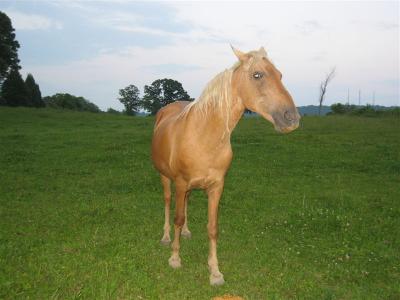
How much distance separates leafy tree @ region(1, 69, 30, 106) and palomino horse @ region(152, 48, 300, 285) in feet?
152

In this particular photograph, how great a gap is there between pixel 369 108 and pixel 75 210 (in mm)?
46769

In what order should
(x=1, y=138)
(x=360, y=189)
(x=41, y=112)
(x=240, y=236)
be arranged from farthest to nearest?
(x=41, y=112) → (x=1, y=138) → (x=360, y=189) → (x=240, y=236)

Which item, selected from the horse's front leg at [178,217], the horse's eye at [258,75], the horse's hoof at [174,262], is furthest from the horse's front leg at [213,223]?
the horse's eye at [258,75]

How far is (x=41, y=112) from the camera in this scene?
35000 millimetres

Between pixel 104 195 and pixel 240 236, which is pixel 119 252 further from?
pixel 104 195

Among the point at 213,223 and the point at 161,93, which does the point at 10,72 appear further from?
the point at 213,223

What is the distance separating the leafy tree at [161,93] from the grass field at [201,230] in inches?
1301

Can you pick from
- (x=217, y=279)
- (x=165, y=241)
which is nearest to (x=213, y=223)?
(x=217, y=279)

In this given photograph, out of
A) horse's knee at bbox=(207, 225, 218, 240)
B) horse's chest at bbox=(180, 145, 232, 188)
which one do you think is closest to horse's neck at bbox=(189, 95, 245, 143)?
horse's chest at bbox=(180, 145, 232, 188)

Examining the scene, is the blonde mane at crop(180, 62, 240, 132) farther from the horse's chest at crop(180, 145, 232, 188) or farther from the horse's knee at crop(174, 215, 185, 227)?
the horse's knee at crop(174, 215, 185, 227)

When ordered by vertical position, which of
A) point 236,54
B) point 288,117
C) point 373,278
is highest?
point 236,54

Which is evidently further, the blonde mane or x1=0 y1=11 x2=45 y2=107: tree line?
x1=0 y1=11 x2=45 y2=107: tree line

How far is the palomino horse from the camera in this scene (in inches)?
181

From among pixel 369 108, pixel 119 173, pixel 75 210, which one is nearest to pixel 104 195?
pixel 75 210
